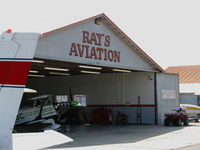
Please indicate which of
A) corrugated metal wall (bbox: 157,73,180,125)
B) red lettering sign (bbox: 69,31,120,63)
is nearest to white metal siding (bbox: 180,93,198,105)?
corrugated metal wall (bbox: 157,73,180,125)

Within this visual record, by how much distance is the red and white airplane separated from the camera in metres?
5.30

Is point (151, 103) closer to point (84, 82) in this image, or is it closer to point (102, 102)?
point (102, 102)

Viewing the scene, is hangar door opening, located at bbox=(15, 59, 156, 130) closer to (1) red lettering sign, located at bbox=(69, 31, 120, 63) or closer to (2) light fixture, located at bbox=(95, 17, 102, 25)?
(1) red lettering sign, located at bbox=(69, 31, 120, 63)

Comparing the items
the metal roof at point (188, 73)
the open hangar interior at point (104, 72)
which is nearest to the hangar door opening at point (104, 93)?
the open hangar interior at point (104, 72)

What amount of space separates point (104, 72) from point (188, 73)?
2367 centimetres

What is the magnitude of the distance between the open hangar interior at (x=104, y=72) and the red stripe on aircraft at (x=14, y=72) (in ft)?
30.8

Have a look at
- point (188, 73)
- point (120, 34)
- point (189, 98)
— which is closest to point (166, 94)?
point (120, 34)

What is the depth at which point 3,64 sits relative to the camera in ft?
17.8

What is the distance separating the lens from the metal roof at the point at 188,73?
1721 inches

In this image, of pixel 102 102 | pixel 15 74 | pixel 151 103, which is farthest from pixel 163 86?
pixel 15 74

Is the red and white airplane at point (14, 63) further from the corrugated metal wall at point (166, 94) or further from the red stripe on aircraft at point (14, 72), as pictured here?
the corrugated metal wall at point (166, 94)

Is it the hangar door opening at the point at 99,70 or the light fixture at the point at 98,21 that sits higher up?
the light fixture at the point at 98,21

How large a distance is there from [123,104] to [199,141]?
10383mm

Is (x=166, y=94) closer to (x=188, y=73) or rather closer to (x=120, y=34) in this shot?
(x=120, y=34)
